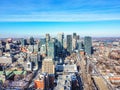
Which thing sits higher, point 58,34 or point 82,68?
point 58,34

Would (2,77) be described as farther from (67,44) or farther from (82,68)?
(67,44)

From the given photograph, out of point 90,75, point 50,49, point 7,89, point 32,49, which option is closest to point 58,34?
point 32,49

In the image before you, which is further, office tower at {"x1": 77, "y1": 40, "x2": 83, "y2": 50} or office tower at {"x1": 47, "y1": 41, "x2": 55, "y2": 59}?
office tower at {"x1": 77, "y1": 40, "x2": 83, "y2": 50}

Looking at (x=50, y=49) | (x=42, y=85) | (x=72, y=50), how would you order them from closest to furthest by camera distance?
1. (x=42, y=85)
2. (x=50, y=49)
3. (x=72, y=50)

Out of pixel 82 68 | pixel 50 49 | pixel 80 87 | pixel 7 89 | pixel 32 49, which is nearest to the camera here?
pixel 7 89

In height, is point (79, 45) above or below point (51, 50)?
below

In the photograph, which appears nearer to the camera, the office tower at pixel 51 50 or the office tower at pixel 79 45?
the office tower at pixel 51 50

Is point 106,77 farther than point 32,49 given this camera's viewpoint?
No

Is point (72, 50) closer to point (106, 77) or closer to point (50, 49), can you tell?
point (50, 49)

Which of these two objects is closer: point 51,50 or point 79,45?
point 51,50
